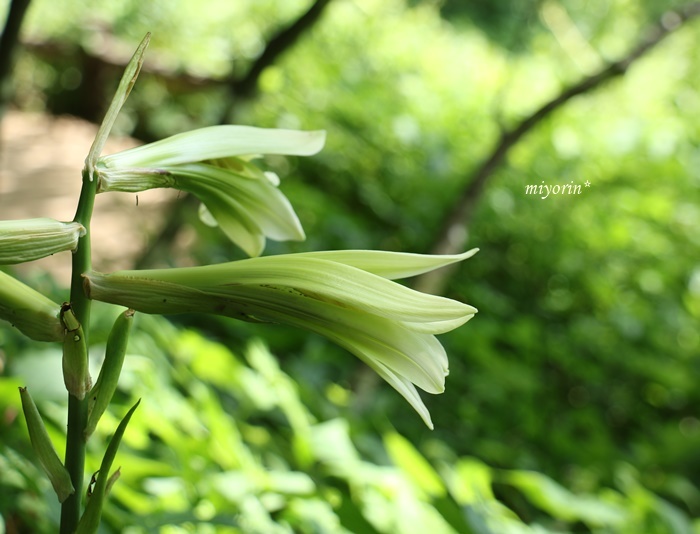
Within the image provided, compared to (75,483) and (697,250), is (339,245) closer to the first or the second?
(697,250)

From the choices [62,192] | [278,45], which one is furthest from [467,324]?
[62,192]

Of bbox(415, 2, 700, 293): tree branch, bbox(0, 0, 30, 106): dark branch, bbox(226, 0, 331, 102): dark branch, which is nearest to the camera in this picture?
bbox(0, 0, 30, 106): dark branch

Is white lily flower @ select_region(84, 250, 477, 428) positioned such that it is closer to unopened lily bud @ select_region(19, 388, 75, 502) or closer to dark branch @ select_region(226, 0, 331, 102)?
unopened lily bud @ select_region(19, 388, 75, 502)

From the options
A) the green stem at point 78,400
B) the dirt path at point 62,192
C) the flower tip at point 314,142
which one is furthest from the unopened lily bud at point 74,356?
the dirt path at point 62,192

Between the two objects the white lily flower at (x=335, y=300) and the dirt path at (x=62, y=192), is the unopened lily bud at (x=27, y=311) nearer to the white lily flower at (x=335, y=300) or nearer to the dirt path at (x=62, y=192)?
the white lily flower at (x=335, y=300)

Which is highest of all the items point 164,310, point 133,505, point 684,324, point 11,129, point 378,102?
point 164,310

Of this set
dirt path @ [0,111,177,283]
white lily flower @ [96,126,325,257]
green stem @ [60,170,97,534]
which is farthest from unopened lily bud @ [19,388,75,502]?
dirt path @ [0,111,177,283]

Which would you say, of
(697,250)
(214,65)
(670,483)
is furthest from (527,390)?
(214,65)
